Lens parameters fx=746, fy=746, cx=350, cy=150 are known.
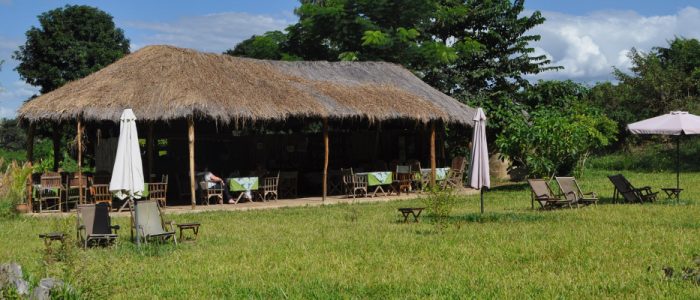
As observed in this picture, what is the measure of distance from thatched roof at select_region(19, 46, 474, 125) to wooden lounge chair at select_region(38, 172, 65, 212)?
123cm

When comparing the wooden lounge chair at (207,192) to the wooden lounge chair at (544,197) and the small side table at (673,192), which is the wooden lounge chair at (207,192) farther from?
the small side table at (673,192)

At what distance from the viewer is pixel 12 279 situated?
20.6 ft

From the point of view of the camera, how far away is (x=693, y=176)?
22531mm

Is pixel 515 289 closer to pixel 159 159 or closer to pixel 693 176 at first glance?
pixel 159 159

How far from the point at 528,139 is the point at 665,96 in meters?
14.4

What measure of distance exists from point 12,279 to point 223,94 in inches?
410

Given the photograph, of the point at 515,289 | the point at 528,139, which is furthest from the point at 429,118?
the point at 515,289

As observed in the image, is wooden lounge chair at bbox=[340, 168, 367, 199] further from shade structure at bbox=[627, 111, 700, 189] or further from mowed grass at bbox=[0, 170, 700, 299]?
shade structure at bbox=[627, 111, 700, 189]

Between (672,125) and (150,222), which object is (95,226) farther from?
(672,125)

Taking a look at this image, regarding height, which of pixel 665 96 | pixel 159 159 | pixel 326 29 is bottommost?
pixel 159 159

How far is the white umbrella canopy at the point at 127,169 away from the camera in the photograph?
428 inches

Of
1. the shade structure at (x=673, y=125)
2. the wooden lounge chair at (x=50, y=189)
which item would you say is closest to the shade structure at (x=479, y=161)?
the shade structure at (x=673, y=125)

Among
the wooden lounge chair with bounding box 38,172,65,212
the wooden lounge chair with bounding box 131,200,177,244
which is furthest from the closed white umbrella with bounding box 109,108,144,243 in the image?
the wooden lounge chair with bounding box 38,172,65,212

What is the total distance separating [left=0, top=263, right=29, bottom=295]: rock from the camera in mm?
6168
